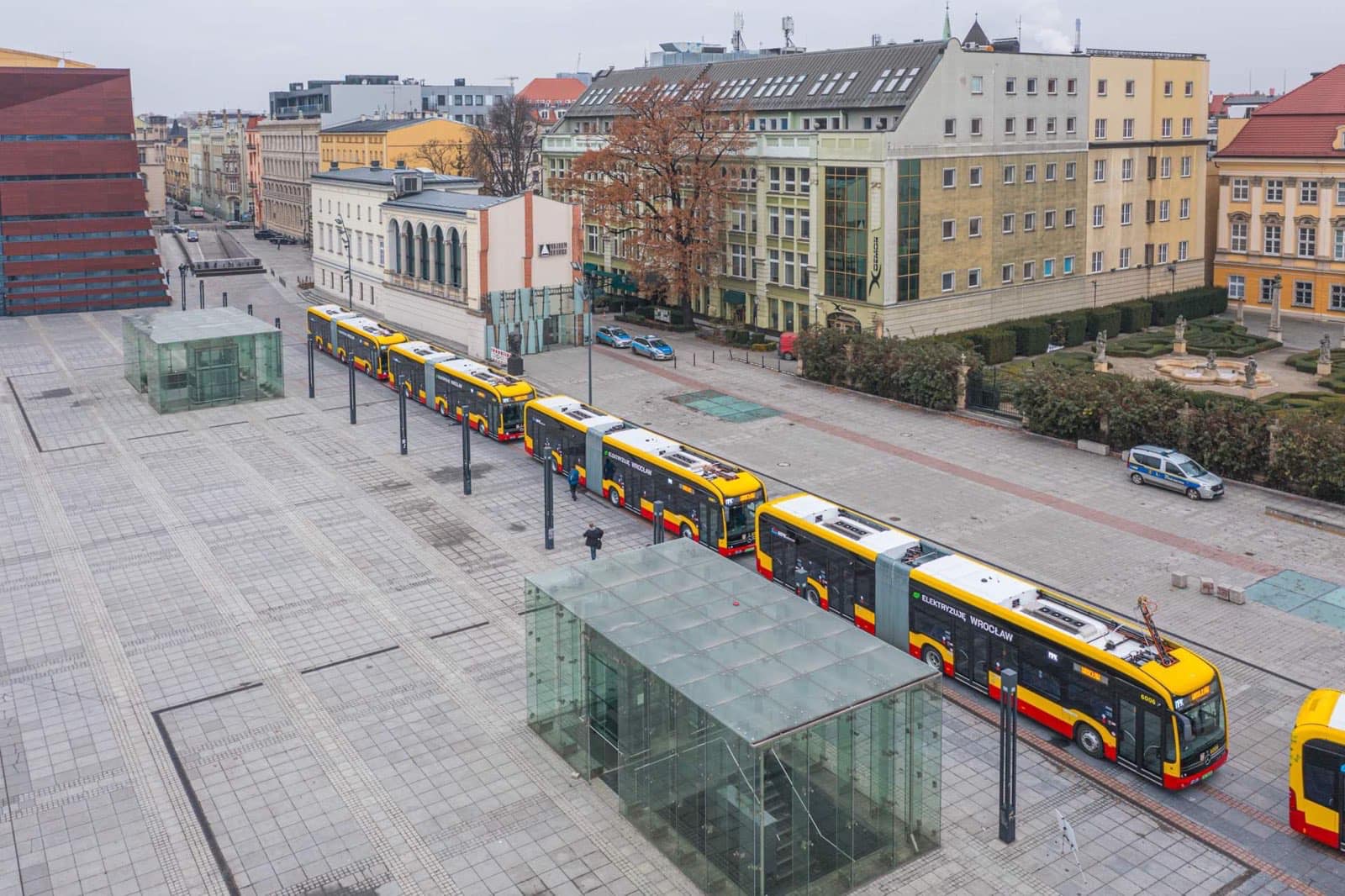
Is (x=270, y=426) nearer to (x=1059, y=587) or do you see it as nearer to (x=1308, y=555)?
(x=1059, y=587)

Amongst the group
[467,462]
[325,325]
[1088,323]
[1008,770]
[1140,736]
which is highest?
[325,325]

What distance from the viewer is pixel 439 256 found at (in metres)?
66.1

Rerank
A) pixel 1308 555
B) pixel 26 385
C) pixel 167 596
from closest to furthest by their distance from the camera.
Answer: pixel 167 596 → pixel 1308 555 → pixel 26 385

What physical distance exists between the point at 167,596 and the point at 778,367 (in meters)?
35.0

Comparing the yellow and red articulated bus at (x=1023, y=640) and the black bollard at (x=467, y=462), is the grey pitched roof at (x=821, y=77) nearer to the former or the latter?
the black bollard at (x=467, y=462)

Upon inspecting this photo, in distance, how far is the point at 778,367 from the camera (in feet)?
198

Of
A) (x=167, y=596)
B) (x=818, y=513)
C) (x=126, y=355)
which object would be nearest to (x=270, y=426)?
(x=126, y=355)

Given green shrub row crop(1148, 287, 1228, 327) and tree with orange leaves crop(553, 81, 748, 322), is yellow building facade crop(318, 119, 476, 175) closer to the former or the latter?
tree with orange leaves crop(553, 81, 748, 322)

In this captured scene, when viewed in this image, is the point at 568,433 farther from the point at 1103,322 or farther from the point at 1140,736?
the point at 1103,322

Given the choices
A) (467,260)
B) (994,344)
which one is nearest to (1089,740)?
(994,344)

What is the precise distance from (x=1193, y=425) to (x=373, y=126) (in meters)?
Answer: 93.7

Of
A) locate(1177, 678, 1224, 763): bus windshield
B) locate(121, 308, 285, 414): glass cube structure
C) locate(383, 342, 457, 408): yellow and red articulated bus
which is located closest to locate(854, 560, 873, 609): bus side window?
locate(1177, 678, 1224, 763): bus windshield

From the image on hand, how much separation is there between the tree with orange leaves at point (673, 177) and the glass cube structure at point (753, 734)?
Answer: 45.7m

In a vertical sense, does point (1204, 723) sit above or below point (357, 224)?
below
